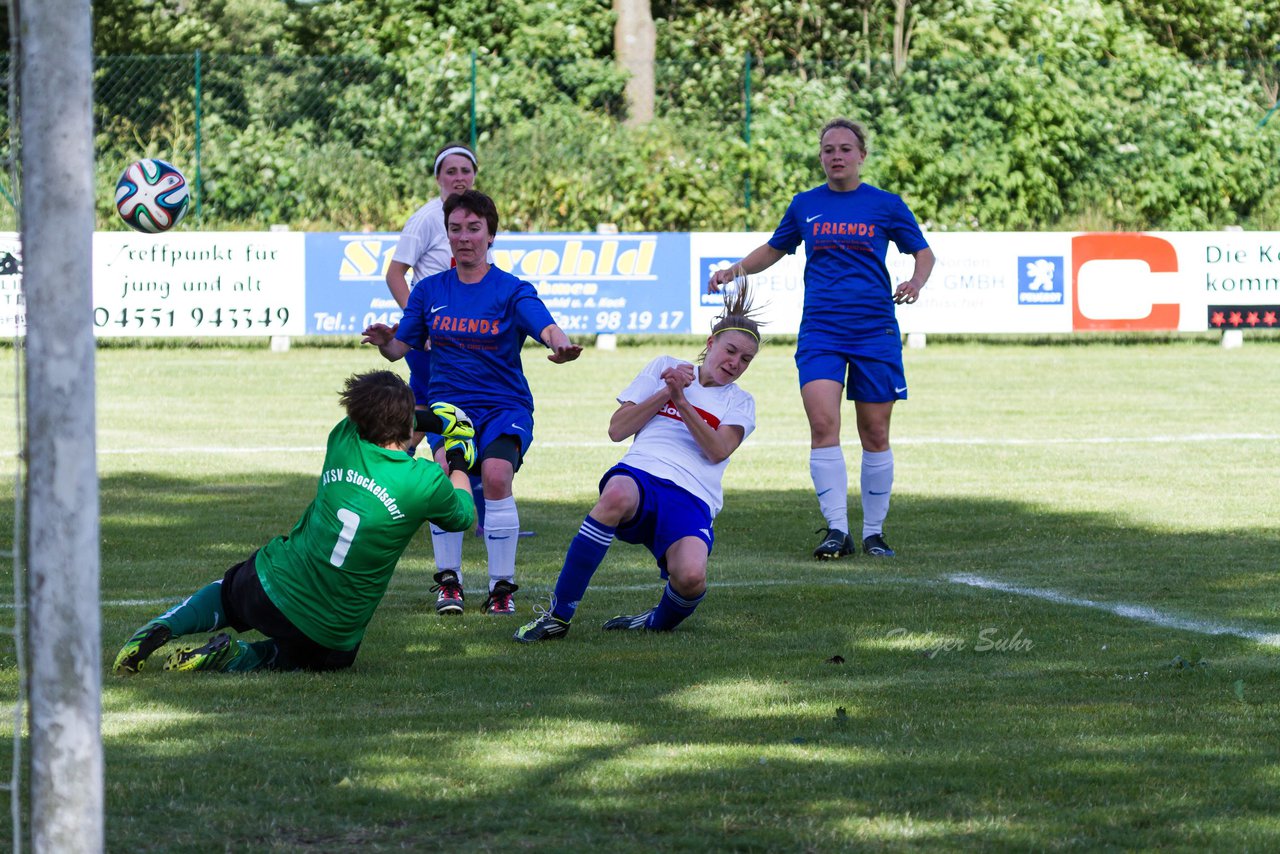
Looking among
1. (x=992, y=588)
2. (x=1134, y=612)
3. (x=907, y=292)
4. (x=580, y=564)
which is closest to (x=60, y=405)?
(x=580, y=564)

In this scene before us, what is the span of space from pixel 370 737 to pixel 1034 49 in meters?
30.8

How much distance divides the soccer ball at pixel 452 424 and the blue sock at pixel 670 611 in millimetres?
917

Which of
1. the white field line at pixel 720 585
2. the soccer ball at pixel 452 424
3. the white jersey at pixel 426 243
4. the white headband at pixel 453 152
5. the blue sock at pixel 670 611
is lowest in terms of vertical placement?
the white field line at pixel 720 585

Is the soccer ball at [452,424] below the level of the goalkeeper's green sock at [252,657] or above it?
above

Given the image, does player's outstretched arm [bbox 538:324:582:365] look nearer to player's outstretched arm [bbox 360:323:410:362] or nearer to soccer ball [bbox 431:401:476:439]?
soccer ball [bbox 431:401:476:439]

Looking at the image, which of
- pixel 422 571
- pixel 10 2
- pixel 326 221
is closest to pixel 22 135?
pixel 10 2

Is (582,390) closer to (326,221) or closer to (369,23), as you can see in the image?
(326,221)

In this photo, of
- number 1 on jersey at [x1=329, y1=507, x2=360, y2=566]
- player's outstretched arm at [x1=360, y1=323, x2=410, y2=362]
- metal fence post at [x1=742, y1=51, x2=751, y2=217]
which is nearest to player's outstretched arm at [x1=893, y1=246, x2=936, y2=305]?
player's outstretched arm at [x1=360, y1=323, x2=410, y2=362]

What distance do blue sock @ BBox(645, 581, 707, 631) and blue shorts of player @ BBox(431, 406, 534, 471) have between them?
3.49 ft

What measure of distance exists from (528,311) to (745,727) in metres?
2.84

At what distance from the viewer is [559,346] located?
23.6 feet

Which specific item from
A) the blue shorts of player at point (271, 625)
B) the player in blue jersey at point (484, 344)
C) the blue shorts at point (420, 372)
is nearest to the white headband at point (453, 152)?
the blue shorts at point (420, 372)

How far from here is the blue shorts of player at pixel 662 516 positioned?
698 centimetres

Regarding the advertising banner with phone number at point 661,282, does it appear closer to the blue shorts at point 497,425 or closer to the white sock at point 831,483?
the white sock at point 831,483
